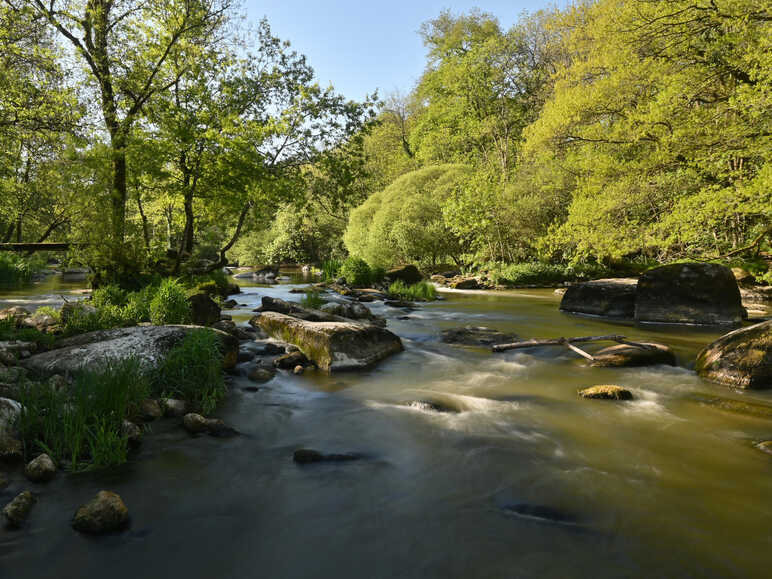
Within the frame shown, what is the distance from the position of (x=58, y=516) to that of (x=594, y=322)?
12278 mm

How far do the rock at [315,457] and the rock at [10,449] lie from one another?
241cm

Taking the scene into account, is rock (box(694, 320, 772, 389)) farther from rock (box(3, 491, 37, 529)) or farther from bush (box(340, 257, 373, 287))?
bush (box(340, 257, 373, 287))

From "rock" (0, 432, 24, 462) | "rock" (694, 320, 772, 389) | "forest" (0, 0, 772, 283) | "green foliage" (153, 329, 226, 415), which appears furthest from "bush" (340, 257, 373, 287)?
"rock" (0, 432, 24, 462)

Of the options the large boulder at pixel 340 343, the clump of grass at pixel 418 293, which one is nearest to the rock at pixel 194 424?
the large boulder at pixel 340 343

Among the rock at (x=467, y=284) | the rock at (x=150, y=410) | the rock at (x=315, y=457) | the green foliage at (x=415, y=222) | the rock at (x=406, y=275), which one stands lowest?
the rock at (x=315, y=457)

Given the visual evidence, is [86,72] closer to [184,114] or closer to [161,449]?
[184,114]

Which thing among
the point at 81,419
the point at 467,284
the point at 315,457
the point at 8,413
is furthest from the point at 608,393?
the point at 467,284

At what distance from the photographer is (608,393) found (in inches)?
234

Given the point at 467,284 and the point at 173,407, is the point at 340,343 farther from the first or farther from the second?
the point at 467,284

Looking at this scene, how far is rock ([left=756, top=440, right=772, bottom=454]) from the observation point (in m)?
4.30

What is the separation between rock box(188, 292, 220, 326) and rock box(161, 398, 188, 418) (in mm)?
4677

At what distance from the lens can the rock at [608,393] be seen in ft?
19.4

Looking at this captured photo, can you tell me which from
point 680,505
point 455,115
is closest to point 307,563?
point 680,505

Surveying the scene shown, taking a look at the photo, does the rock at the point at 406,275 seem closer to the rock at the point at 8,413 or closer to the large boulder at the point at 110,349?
the large boulder at the point at 110,349
